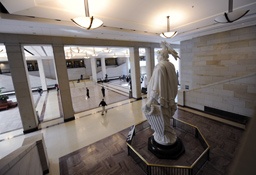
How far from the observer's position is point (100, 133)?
4.95 metres

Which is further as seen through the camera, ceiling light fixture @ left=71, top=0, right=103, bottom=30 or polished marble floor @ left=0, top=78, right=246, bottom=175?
polished marble floor @ left=0, top=78, right=246, bottom=175

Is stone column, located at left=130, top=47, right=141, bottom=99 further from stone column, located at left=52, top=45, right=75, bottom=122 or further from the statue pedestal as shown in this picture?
the statue pedestal

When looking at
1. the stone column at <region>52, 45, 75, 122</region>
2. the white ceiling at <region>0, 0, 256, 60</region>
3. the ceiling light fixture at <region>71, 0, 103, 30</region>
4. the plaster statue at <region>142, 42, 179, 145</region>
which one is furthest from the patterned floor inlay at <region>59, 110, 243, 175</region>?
the white ceiling at <region>0, 0, 256, 60</region>

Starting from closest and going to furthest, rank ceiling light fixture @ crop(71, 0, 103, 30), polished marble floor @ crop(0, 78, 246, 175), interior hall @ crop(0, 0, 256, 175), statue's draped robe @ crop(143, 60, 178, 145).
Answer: ceiling light fixture @ crop(71, 0, 103, 30) → statue's draped robe @ crop(143, 60, 178, 145) → interior hall @ crop(0, 0, 256, 175) → polished marble floor @ crop(0, 78, 246, 175)

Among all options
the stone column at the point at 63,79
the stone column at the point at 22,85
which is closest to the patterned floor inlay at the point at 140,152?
the stone column at the point at 63,79

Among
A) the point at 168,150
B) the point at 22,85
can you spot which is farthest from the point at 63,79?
the point at 168,150

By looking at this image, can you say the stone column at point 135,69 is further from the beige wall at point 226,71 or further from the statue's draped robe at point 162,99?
the statue's draped robe at point 162,99

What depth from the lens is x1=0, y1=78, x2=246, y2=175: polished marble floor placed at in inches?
141

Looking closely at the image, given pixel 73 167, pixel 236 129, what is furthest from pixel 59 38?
pixel 236 129

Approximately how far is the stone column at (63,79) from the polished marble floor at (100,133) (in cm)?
54

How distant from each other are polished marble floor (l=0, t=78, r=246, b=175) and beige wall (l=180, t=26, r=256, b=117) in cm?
117

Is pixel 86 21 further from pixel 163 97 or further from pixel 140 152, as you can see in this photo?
pixel 140 152

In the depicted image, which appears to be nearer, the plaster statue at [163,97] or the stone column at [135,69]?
the plaster statue at [163,97]

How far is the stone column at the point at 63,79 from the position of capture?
5.91 meters
